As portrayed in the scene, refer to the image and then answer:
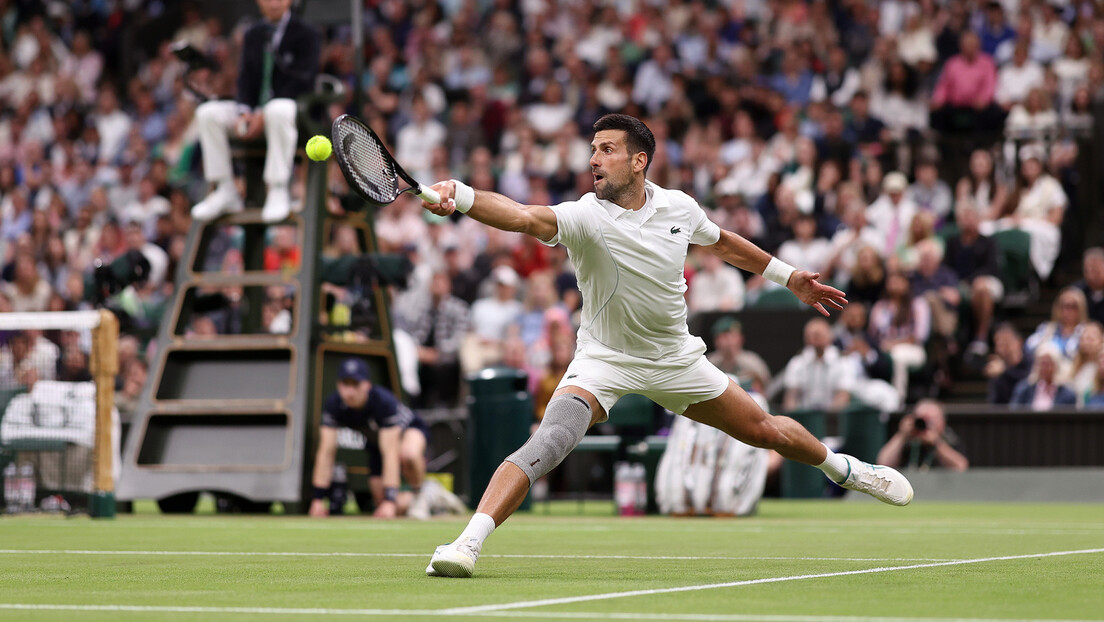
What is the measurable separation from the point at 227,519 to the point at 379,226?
944 centimetres

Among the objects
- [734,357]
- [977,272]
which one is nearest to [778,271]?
[734,357]

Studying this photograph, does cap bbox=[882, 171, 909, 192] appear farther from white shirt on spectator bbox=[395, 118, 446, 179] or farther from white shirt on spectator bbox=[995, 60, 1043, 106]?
white shirt on spectator bbox=[395, 118, 446, 179]

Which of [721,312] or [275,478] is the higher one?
[721,312]

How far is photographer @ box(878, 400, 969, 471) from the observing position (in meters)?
17.8

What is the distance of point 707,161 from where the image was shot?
22.5 metres

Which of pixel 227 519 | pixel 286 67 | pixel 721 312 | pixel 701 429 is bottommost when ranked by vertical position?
pixel 227 519

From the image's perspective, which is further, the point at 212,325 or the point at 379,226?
the point at 379,226

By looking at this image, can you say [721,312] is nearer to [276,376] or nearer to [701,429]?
[701,429]

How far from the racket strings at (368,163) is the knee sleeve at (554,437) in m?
1.29

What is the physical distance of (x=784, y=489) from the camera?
18.8m

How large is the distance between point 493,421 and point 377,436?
140cm

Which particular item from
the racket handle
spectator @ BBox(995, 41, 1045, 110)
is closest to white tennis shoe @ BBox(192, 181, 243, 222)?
the racket handle

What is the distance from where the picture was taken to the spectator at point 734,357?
17594 millimetres

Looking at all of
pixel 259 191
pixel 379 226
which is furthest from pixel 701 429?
pixel 379 226
